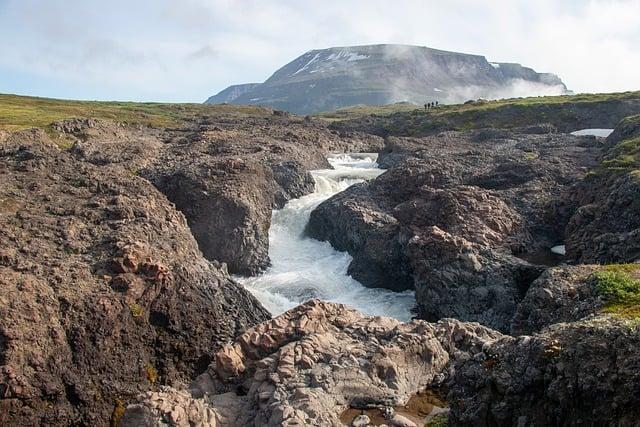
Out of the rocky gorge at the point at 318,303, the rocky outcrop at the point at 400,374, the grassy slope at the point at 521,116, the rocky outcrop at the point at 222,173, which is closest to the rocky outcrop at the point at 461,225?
the rocky gorge at the point at 318,303

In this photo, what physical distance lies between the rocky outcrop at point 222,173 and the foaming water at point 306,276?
60.2 inches

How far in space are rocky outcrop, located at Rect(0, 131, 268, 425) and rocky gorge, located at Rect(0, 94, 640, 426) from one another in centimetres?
9

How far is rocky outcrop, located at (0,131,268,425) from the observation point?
2053 cm

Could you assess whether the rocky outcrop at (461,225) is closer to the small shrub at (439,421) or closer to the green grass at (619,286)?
the green grass at (619,286)

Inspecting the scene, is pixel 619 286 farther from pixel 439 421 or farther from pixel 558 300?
pixel 439 421

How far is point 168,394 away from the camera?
62.3 feet

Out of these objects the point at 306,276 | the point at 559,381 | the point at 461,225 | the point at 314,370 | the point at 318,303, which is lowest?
the point at 306,276

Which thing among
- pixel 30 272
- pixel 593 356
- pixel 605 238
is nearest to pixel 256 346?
pixel 30 272

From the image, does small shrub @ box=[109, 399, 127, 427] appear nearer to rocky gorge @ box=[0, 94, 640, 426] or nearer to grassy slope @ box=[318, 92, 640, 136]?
rocky gorge @ box=[0, 94, 640, 426]

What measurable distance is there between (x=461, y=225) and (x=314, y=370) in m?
22.0

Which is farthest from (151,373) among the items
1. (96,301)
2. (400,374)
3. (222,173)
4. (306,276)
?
(222,173)

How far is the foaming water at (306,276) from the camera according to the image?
3697 cm

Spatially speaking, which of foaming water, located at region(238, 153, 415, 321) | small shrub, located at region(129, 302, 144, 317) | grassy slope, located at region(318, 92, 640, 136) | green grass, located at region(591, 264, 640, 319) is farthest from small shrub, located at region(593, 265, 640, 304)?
grassy slope, located at region(318, 92, 640, 136)

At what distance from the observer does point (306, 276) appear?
4184 cm
